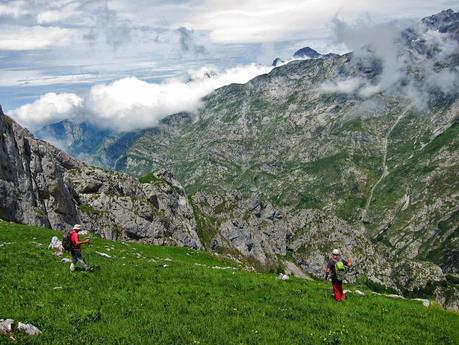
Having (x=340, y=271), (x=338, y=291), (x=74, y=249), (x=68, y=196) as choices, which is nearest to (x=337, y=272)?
(x=340, y=271)

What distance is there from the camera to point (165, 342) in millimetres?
18344

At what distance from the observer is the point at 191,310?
22500 millimetres

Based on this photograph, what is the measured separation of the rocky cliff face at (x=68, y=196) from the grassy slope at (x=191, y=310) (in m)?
44.3

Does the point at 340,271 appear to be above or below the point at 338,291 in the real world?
above

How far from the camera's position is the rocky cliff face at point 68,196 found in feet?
240

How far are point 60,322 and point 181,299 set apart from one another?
682cm

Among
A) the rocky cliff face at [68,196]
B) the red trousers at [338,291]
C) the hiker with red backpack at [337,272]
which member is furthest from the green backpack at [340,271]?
the rocky cliff face at [68,196]

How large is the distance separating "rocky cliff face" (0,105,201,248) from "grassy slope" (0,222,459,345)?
44.3 m

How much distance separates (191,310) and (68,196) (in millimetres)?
80854

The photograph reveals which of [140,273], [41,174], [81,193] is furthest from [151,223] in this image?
[140,273]

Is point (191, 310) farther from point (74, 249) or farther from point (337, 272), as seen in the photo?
point (74, 249)

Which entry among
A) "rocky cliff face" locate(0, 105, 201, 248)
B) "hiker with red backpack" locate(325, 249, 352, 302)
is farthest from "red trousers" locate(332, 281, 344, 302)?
"rocky cliff face" locate(0, 105, 201, 248)

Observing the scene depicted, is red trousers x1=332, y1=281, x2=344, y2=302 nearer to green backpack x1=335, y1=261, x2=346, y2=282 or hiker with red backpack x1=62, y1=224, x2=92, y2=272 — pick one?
green backpack x1=335, y1=261, x2=346, y2=282

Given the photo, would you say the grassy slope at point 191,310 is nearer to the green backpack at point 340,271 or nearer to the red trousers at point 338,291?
the red trousers at point 338,291
